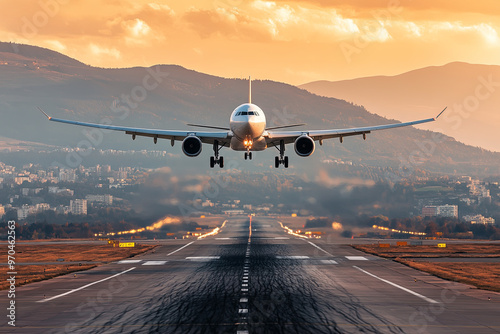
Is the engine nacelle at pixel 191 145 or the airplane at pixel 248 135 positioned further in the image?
the engine nacelle at pixel 191 145

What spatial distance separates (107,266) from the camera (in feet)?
231

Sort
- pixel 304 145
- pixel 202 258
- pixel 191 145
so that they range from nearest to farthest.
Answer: pixel 191 145, pixel 304 145, pixel 202 258

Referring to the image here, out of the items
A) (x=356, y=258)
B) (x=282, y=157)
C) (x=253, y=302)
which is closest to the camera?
(x=253, y=302)

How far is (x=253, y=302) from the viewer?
39312 mm

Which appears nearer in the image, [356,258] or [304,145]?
[304,145]

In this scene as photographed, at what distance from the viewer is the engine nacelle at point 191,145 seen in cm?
Answer: 6419

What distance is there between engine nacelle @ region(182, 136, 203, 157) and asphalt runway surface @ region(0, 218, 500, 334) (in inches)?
481

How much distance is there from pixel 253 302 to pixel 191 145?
92.7 ft

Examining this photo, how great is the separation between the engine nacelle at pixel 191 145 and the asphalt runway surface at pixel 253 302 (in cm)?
1221

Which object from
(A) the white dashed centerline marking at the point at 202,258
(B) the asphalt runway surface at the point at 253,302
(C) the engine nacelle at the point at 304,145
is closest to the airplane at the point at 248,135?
(C) the engine nacelle at the point at 304,145

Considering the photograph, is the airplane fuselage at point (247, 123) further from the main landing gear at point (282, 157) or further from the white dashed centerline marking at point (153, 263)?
the white dashed centerline marking at point (153, 263)

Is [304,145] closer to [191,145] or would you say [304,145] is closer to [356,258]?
[191,145]

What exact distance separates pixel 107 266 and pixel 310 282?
28.1m

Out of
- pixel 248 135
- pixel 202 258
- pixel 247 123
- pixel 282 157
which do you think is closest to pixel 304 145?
pixel 248 135
